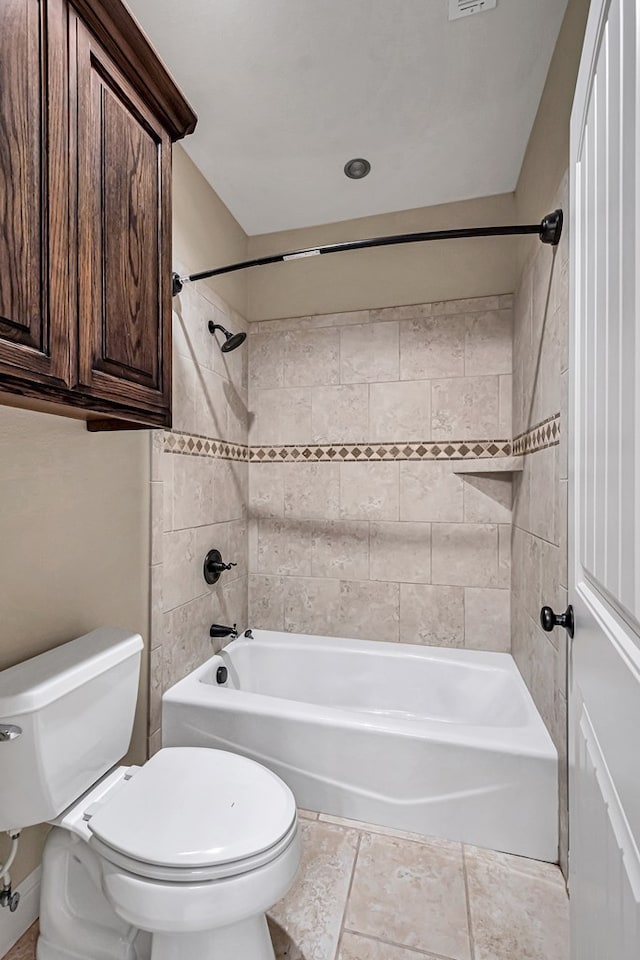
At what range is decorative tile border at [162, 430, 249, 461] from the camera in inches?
72.0

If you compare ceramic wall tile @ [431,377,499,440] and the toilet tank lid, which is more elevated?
ceramic wall tile @ [431,377,499,440]

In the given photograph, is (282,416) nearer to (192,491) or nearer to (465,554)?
(192,491)

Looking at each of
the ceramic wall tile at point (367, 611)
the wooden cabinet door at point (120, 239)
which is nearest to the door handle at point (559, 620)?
the wooden cabinet door at point (120, 239)

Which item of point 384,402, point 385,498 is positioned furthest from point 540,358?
point 385,498

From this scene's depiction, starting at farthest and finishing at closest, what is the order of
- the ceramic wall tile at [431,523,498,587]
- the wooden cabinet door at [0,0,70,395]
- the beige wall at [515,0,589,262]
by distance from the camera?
the ceramic wall tile at [431,523,498,587] < the beige wall at [515,0,589,262] < the wooden cabinet door at [0,0,70,395]

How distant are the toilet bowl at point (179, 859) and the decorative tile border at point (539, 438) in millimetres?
1284

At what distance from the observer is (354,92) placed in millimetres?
1650

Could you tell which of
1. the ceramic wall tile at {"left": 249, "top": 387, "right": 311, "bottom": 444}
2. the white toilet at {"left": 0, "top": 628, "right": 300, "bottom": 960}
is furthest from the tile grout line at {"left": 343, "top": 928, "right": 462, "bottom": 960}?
the ceramic wall tile at {"left": 249, "top": 387, "right": 311, "bottom": 444}

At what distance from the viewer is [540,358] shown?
1668 mm

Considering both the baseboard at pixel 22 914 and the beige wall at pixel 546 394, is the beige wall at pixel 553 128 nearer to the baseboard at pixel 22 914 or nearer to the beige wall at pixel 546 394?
the beige wall at pixel 546 394

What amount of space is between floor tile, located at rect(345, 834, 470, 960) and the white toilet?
1.15 feet

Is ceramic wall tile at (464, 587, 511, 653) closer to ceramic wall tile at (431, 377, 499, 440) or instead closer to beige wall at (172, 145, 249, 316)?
ceramic wall tile at (431, 377, 499, 440)

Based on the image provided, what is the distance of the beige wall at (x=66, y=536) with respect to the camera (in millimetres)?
1201

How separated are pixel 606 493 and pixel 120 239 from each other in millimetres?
1203
